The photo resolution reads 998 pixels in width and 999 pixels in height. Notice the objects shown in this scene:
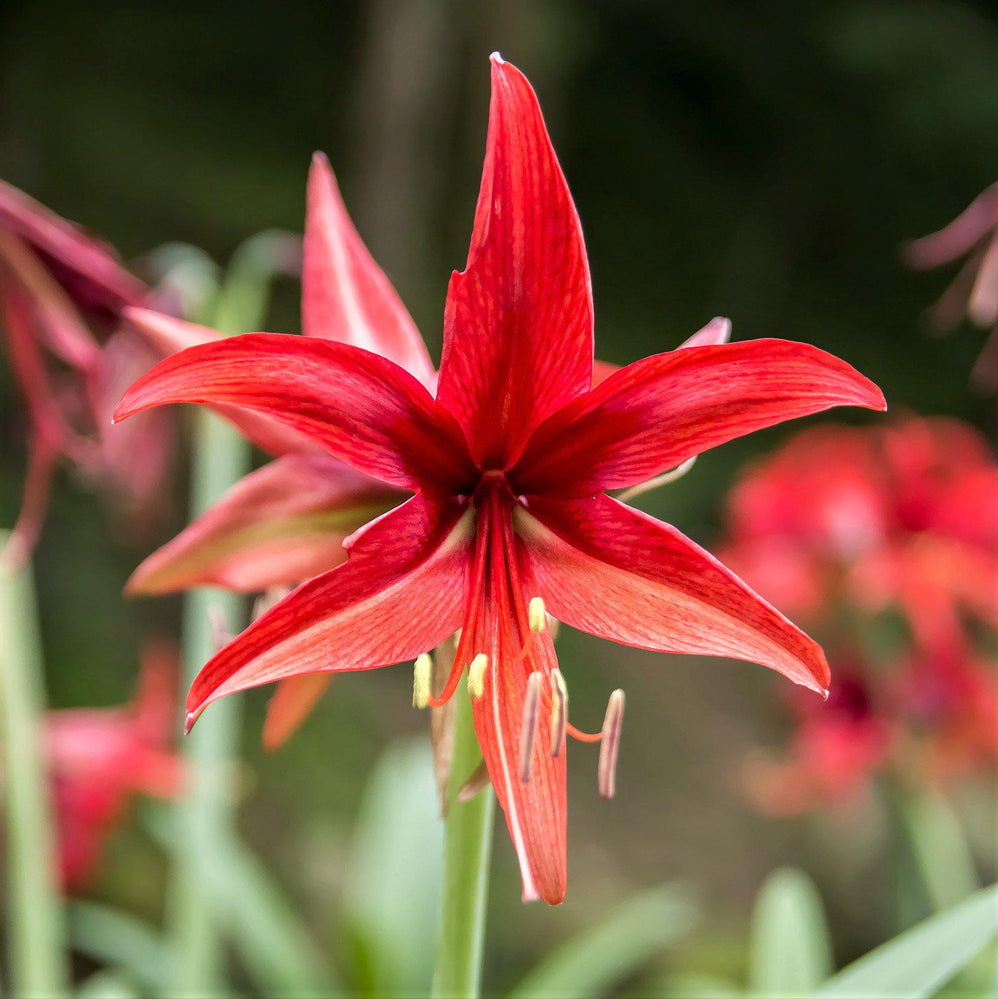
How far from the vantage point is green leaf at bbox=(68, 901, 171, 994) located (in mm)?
1281

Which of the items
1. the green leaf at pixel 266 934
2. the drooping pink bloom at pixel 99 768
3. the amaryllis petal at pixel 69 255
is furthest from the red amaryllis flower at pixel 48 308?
the green leaf at pixel 266 934

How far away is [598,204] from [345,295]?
319cm

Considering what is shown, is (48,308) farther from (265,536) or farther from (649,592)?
(649,592)

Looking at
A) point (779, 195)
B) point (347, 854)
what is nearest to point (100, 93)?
point (779, 195)

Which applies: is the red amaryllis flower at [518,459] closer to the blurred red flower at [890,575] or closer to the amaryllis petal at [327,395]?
the amaryllis petal at [327,395]

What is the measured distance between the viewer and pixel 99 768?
1.07 meters

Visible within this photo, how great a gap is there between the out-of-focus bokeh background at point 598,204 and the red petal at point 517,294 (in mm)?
2074

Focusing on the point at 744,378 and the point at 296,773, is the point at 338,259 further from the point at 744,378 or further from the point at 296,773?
the point at 296,773

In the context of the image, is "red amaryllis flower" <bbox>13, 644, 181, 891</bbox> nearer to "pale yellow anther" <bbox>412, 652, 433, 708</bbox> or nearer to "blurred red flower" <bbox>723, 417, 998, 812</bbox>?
"blurred red flower" <bbox>723, 417, 998, 812</bbox>

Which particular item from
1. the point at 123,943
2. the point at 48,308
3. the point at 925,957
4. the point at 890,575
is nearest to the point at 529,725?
the point at 925,957

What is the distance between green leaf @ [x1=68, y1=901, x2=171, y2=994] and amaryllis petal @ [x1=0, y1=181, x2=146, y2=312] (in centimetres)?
97

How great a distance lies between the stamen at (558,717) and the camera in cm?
33

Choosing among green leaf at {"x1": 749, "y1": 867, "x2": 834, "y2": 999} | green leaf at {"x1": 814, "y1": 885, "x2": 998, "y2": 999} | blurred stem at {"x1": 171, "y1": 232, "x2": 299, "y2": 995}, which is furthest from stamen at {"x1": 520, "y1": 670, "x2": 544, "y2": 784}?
blurred stem at {"x1": 171, "y1": 232, "x2": 299, "y2": 995}

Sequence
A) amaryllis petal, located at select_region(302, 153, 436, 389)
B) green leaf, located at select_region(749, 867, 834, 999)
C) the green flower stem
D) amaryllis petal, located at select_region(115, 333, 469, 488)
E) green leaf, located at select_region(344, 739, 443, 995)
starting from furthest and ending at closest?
green leaf, located at select_region(344, 739, 443, 995) < the green flower stem < green leaf, located at select_region(749, 867, 834, 999) < amaryllis petal, located at select_region(302, 153, 436, 389) < amaryllis petal, located at select_region(115, 333, 469, 488)
